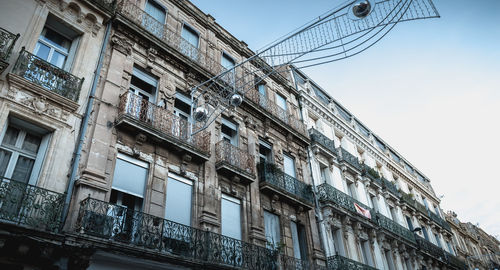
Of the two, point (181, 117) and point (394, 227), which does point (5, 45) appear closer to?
point (181, 117)

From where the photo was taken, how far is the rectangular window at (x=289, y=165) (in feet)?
54.3

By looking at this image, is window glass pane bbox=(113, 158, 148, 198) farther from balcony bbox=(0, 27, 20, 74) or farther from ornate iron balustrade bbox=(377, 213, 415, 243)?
ornate iron balustrade bbox=(377, 213, 415, 243)

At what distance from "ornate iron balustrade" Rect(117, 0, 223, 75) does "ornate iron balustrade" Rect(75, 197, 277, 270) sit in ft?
22.1

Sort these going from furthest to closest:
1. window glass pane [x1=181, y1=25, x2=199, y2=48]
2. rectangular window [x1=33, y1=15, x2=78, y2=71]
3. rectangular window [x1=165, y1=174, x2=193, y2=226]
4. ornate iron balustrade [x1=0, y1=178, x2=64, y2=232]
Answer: window glass pane [x1=181, y1=25, x2=199, y2=48] < rectangular window [x1=165, y1=174, x2=193, y2=226] < rectangular window [x1=33, y1=15, x2=78, y2=71] < ornate iron balustrade [x1=0, y1=178, x2=64, y2=232]

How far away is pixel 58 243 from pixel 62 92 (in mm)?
4027

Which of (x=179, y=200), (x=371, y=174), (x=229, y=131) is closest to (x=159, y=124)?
(x=179, y=200)

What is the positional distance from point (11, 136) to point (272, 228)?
29.8 feet

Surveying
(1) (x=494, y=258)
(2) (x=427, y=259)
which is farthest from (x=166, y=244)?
(1) (x=494, y=258)

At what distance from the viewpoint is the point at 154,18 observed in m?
13.4

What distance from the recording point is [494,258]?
4100cm

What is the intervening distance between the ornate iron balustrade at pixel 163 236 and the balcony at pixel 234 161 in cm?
250

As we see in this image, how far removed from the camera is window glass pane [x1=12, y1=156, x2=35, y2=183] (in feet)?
27.1

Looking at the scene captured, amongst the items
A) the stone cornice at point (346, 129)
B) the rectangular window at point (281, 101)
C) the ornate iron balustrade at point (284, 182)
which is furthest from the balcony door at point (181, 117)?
the stone cornice at point (346, 129)

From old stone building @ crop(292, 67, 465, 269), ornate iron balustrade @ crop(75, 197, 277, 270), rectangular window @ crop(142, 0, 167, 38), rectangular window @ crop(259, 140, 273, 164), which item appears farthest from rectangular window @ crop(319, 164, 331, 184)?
rectangular window @ crop(142, 0, 167, 38)
